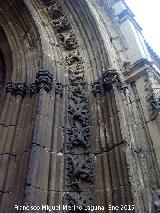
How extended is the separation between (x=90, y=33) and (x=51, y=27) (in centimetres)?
106

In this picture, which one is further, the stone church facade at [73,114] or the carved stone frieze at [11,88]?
the carved stone frieze at [11,88]

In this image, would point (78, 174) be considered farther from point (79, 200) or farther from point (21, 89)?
point (21, 89)

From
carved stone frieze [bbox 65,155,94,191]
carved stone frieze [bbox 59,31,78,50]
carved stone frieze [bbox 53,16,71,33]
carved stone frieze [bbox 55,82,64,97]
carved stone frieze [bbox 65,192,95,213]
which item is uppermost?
carved stone frieze [bbox 53,16,71,33]

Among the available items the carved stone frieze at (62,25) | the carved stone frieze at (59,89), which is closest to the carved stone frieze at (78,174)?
the carved stone frieze at (59,89)

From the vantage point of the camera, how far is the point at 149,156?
5.00 metres

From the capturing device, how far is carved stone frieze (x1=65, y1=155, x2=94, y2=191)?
14.8ft

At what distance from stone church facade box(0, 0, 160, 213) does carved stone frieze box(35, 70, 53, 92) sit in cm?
2

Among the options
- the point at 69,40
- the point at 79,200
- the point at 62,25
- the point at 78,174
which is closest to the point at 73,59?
the point at 69,40

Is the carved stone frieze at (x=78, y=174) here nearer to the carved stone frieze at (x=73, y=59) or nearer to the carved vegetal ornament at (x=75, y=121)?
the carved vegetal ornament at (x=75, y=121)

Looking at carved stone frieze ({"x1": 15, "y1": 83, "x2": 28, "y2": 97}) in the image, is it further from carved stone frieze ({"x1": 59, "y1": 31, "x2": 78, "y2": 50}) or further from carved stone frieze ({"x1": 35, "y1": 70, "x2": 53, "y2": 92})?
carved stone frieze ({"x1": 59, "y1": 31, "x2": 78, "y2": 50})

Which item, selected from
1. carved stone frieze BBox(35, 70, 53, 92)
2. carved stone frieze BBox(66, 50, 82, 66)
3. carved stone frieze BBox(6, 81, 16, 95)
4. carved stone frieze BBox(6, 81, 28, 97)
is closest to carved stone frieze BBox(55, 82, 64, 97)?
carved stone frieze BBox(35, 70, 53, 92)

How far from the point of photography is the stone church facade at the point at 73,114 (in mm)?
4234

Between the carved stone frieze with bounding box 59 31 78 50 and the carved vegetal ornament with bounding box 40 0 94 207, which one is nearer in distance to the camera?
the carved vegetal ornament with bounding box 40 0 94 207

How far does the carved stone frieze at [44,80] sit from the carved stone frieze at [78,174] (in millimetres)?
1425
